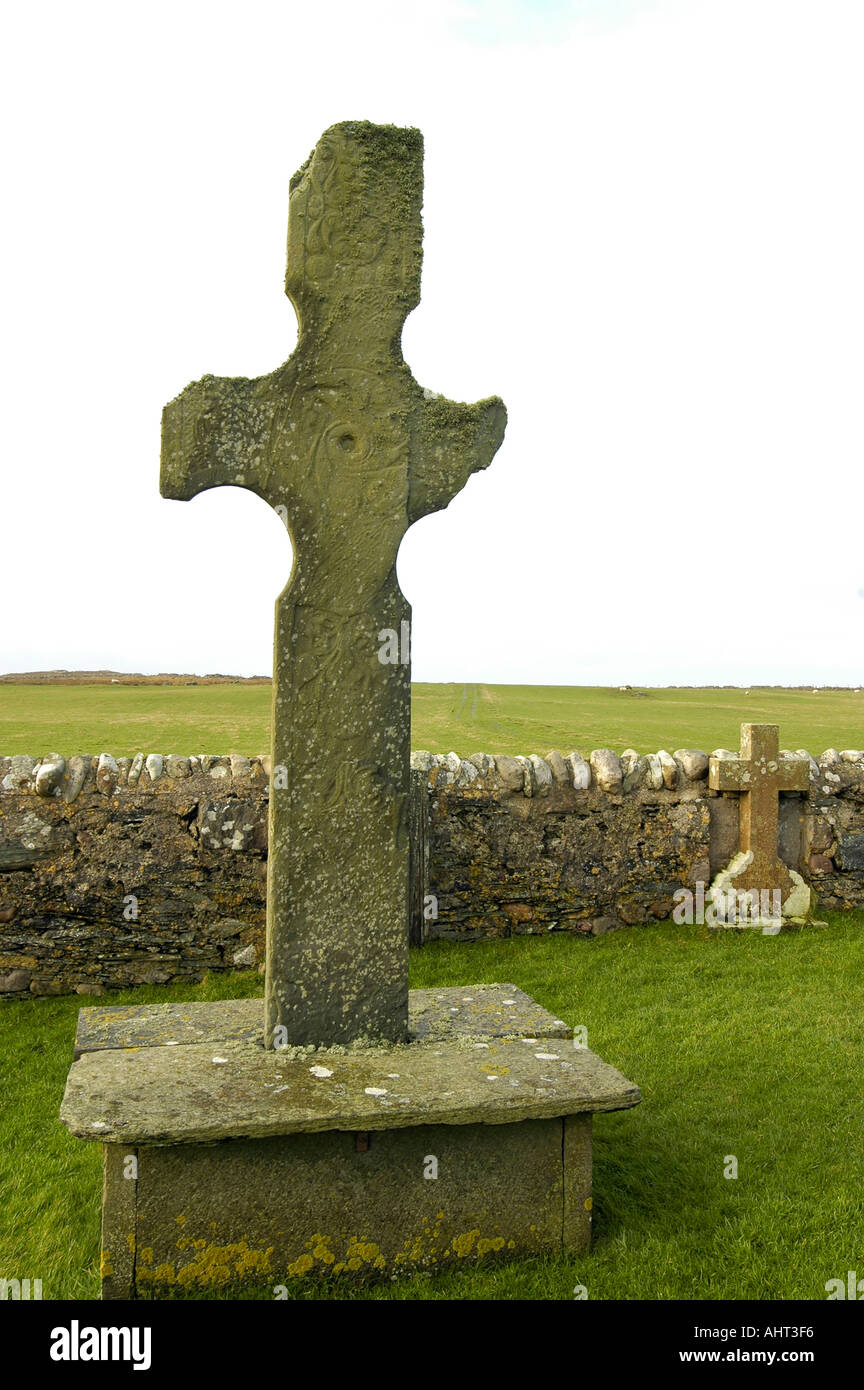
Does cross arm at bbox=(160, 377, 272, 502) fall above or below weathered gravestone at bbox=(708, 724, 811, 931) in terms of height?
above

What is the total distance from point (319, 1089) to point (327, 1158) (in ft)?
0.86

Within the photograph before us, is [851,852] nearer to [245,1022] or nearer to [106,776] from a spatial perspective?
[106,776]

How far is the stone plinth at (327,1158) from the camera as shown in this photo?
370 cm

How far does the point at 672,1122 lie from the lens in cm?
552

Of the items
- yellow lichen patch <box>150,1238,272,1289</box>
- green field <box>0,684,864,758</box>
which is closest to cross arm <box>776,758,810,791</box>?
green field <box>0,684,864,758</box>

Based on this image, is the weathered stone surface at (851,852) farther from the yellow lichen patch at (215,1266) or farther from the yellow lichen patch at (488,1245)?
the yellow lichen patch at (215,1266)

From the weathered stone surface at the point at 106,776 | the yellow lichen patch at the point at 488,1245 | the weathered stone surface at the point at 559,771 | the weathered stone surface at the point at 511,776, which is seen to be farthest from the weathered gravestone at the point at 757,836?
the yellow lichen patch at the point at 488,1245

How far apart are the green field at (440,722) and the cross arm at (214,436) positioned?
8311mm

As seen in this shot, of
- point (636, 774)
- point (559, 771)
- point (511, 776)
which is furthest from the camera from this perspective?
point (636, 774)

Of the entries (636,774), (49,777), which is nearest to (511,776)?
(636,774)

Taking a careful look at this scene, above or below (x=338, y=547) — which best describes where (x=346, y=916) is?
below

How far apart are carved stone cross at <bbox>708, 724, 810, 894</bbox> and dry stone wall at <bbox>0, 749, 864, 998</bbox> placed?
0.19 meters

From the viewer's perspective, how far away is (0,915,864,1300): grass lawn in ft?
13.1

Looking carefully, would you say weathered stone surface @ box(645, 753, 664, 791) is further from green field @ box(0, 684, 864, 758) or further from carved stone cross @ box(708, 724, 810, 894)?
green field @ box(0, 684, 864, 758)
